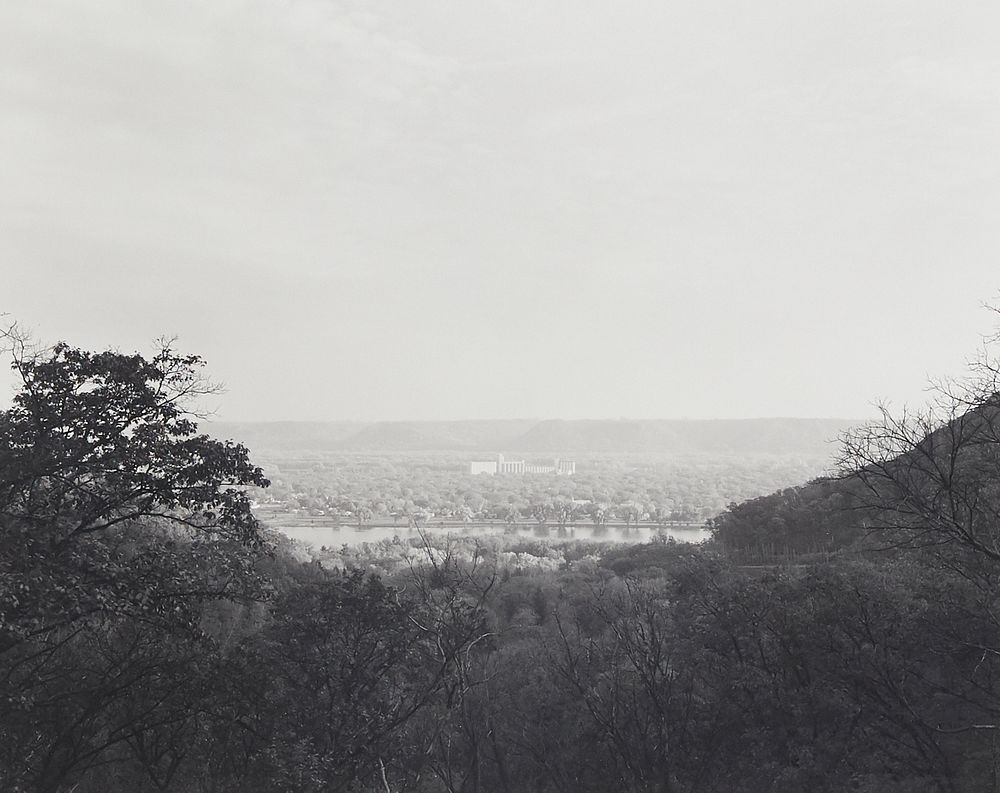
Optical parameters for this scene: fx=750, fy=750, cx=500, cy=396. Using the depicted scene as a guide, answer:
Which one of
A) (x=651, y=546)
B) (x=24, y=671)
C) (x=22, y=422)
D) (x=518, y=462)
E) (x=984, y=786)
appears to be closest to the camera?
(x=22, y=422)

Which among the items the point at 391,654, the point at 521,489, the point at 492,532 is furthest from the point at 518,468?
the point at 391,654

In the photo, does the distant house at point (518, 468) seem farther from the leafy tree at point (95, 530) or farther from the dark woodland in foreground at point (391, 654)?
the leafy tree at point (95, 530)

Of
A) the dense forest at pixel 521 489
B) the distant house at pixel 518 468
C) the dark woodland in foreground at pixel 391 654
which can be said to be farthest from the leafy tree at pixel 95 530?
the distant house at pixel 518 468

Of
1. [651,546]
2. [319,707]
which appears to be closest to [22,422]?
[319,707]

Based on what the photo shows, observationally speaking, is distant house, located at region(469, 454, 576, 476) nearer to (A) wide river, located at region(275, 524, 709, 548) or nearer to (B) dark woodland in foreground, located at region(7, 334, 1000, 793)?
(A) wide river, located at region(275, 524, 709, 548)

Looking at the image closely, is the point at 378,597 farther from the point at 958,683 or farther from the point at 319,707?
the point at 958,683

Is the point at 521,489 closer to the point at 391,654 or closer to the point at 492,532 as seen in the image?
the point at 492,532
